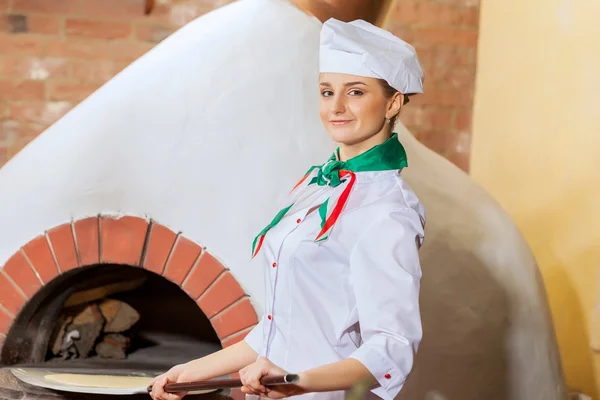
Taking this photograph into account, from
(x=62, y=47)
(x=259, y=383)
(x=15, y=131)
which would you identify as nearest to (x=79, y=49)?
(x=62, y=47)

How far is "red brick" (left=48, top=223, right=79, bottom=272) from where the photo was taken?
5.84 ft

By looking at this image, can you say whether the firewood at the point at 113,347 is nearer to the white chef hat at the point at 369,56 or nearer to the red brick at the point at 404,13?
the white chef hat at the point at 369,56

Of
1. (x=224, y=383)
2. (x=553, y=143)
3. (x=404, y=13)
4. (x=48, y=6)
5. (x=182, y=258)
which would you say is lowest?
(x=224, y=383)

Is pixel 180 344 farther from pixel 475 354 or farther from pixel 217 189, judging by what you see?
pixel 475 354

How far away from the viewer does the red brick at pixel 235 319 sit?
175 cm

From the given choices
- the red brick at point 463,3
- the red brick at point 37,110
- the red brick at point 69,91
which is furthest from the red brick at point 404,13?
the red brick at point 37,110

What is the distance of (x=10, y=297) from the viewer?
1.80 m

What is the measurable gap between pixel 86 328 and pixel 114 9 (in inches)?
54.7

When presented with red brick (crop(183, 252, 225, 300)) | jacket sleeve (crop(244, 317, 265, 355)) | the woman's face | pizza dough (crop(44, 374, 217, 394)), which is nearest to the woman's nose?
the woman's face

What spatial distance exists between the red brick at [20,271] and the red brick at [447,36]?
6.46 feet

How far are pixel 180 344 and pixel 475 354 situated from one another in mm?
1020

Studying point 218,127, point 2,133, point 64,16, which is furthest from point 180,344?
point 64,16

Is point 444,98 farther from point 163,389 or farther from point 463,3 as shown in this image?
point 163,389

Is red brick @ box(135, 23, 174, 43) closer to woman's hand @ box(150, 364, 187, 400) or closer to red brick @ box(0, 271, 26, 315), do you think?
red brick @ box(0, 271, 26, 315)
